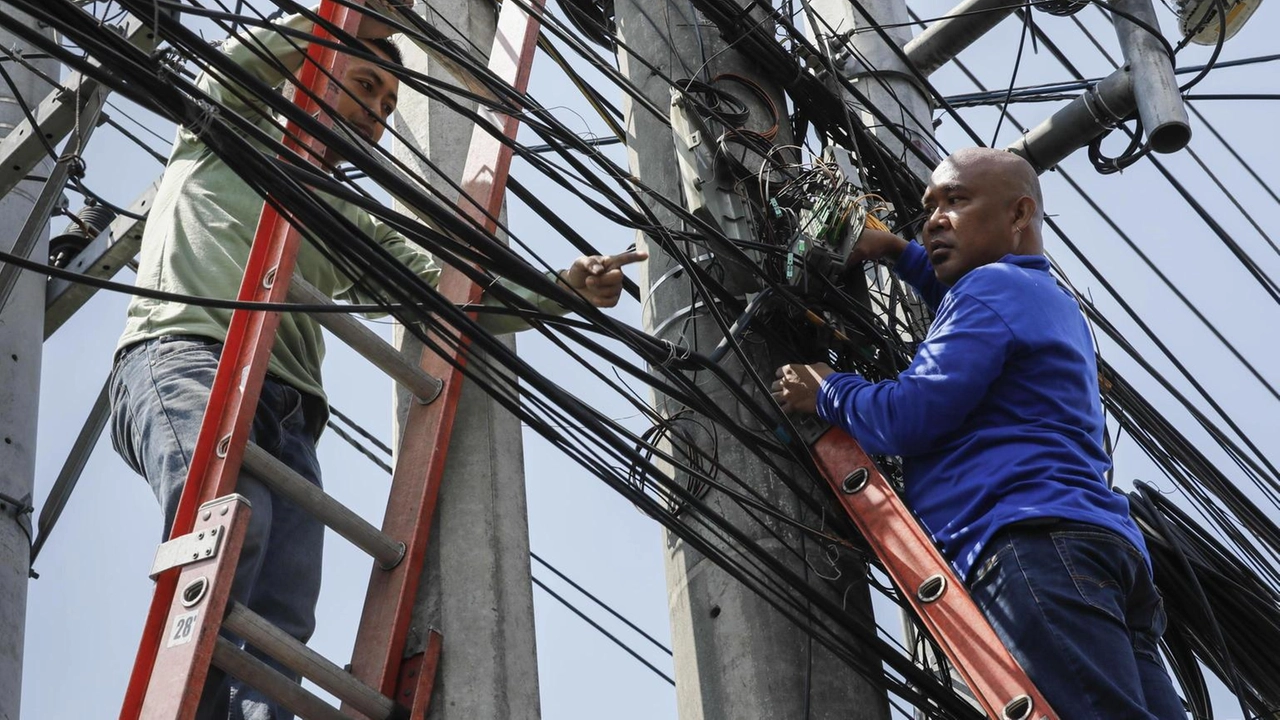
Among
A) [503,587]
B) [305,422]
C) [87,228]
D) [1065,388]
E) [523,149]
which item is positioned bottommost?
[503,587]

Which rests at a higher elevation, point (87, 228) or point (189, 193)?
point (87, 228)

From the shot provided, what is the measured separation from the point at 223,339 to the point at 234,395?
1.55 feet

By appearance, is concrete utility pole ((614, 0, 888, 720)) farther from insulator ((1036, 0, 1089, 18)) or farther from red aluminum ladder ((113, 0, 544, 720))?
insulator ((1036, 0, 1089, 18))

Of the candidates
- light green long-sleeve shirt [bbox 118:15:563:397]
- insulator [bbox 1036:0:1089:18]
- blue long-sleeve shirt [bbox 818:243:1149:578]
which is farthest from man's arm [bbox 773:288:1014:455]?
insulator [bbox 1036:0:1089:18]

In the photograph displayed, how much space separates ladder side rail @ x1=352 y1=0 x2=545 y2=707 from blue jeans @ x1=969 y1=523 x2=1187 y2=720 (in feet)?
4.36

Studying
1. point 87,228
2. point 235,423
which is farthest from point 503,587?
point 87,228

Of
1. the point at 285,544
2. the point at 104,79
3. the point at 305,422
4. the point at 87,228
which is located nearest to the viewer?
the point at 104,79

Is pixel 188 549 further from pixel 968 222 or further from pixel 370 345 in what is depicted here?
pixel 968 222

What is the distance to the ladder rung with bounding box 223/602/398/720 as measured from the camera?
11.4 ft

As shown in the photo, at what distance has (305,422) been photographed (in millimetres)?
4398

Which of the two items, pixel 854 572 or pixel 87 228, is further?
pixel 87 228

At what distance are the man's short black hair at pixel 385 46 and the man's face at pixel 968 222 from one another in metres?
1.61

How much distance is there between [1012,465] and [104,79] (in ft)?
7.08

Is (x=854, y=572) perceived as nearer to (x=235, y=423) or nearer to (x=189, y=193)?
(x=235, y=423)
